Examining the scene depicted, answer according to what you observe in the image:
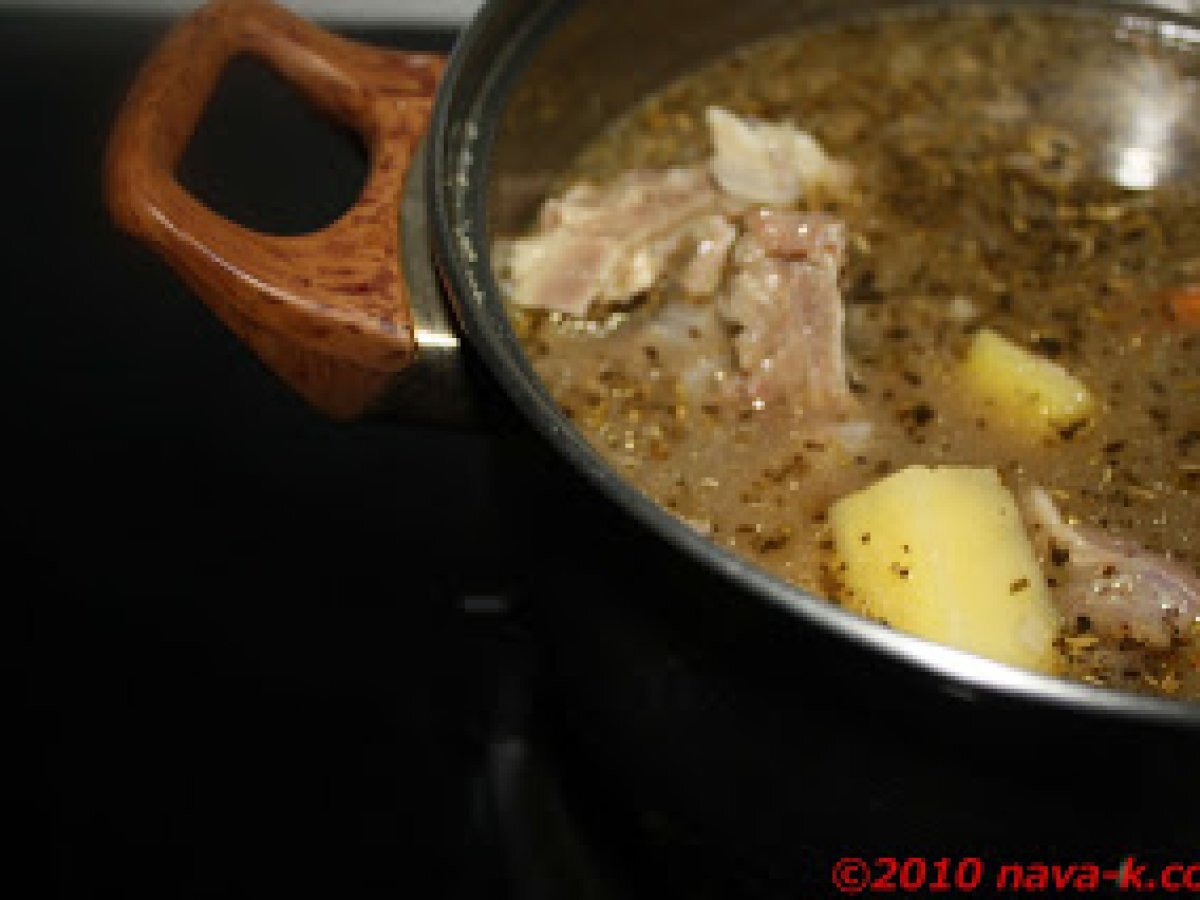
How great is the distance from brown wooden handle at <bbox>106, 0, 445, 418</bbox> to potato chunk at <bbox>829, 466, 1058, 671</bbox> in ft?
1.15

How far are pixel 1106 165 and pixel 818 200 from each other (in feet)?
1.00

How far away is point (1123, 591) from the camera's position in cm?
105

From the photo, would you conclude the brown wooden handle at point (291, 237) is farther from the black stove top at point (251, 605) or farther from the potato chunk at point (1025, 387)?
the potato chunk at point (1025, 387)

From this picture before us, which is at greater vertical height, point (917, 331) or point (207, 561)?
point (917, 331)

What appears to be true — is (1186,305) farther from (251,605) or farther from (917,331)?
(251,605)

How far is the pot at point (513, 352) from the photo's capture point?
811 millimetres

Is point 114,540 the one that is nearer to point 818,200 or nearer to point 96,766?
point 96,766

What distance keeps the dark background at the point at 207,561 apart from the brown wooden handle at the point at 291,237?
9 centimetres

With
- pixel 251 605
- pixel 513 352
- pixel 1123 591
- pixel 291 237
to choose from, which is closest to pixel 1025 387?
pixel 1123 591

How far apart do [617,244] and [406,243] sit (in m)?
0.25

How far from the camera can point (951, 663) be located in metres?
0.78

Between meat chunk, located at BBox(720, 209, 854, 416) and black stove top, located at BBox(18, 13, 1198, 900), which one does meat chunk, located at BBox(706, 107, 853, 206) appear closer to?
meat chunk, located at BBox(720, 209, 854, 416)

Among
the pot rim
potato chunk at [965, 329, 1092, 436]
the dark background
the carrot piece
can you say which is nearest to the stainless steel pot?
the pot rim

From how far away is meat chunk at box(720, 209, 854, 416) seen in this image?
118 cm
